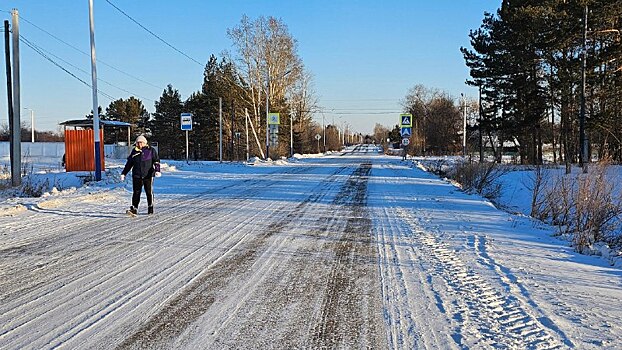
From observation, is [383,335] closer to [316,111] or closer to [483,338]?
[483,338]

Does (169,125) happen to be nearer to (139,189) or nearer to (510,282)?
(139,189)

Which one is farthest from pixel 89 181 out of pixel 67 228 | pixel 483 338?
pixel 483 338

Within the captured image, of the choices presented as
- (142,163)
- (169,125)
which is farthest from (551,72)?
(169,125)

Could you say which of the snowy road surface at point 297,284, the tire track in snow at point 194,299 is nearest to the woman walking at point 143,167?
the snowy road surface at point 297,284

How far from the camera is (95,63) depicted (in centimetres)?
1872

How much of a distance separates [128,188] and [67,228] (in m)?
7.80

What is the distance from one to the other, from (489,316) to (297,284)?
6.86ft

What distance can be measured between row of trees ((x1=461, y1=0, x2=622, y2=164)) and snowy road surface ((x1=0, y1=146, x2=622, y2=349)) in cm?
1522

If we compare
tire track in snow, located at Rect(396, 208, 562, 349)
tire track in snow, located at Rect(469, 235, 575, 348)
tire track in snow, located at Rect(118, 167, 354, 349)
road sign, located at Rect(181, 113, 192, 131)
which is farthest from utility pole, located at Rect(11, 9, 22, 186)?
tire track in snow, located at Rect(396, 208, 562, 349)

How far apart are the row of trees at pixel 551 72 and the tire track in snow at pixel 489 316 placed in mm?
16661

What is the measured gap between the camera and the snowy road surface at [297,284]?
414cm

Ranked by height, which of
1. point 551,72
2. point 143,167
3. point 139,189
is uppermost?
point 551,72

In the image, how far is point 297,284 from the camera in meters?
5.64

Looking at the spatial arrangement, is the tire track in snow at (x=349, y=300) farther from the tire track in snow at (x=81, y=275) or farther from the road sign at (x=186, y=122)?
the road sign at (x=186, y=122)
